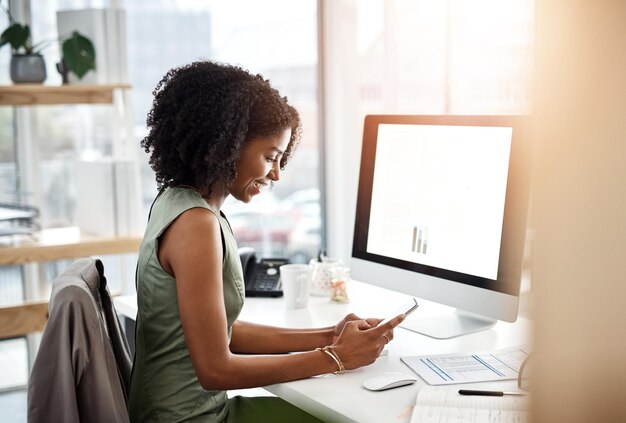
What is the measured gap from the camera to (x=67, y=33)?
112 inches

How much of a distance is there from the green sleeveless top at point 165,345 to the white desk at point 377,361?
0.47 feet

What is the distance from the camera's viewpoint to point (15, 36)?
2.66 meters

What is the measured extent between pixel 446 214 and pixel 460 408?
0.54 m

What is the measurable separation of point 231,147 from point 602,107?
3.77 ft

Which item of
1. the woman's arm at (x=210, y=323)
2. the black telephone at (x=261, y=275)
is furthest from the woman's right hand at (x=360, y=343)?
the black telephone at (x=261, y=275)

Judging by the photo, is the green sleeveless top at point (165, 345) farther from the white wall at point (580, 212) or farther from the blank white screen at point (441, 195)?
the white wall at point (580, 212)

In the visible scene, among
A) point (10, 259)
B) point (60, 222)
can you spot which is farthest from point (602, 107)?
point (60, 222)

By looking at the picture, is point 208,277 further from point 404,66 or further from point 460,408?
point 404,66

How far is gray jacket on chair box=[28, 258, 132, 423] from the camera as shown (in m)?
1.19

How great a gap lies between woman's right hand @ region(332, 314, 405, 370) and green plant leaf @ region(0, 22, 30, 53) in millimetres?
1860

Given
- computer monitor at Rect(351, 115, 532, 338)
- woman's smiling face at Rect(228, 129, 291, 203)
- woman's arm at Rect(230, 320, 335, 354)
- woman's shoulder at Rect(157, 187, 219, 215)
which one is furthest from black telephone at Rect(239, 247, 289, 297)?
woman's shoulder at Rect(157, 187, 219, 215)

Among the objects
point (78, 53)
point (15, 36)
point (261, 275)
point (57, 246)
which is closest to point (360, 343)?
point (261, 275)

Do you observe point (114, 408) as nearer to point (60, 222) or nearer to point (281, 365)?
point (281, 365)

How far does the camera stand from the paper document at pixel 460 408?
1.13 metres
